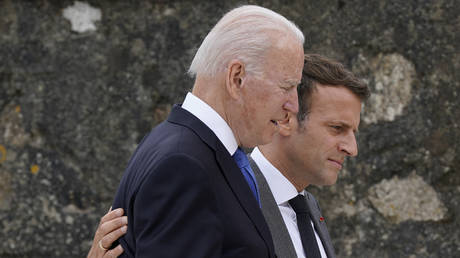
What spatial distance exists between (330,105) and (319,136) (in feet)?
0.35

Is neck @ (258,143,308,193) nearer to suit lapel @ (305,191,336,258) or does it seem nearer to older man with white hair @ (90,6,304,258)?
suit lapel @ (305,191,336,258)

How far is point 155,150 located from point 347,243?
1.85 m

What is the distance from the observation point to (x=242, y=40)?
4.44ft

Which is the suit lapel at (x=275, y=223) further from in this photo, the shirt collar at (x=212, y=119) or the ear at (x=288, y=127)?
the shirt collar at (x=212, y=119)

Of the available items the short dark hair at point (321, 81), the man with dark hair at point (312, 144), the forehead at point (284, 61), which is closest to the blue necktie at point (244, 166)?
the forehead at point (284, 61)

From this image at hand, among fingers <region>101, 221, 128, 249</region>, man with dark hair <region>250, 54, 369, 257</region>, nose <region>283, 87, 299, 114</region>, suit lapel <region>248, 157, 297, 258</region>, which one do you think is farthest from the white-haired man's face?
man with dark hair <region>250, 54, 369, 257</region>

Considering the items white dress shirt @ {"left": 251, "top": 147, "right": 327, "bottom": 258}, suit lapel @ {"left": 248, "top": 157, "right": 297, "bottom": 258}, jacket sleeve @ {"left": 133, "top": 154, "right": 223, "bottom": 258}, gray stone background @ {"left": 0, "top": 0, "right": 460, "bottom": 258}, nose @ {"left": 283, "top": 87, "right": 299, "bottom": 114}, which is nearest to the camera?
jacket sleeve @ {"left": 133, "top": 154, "right": 223, "bottom": 258}

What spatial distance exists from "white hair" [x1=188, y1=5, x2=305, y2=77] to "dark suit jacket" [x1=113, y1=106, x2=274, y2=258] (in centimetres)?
13

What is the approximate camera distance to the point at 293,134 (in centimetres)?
200

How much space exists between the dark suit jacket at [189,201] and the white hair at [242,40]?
13cm

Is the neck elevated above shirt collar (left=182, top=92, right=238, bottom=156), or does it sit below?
below

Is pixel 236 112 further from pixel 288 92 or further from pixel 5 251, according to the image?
pixel 5 251

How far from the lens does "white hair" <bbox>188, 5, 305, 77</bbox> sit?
1.35 m

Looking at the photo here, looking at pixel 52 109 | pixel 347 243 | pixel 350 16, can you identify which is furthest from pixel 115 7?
pixel 347 243
